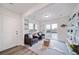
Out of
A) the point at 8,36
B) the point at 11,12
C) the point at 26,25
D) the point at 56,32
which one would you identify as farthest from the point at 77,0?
the point at 26,25

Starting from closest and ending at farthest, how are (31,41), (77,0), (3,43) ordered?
(77,0)
(3,43)
(31,41)

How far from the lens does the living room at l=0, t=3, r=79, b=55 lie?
182 cm

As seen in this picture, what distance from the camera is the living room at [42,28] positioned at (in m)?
1.82

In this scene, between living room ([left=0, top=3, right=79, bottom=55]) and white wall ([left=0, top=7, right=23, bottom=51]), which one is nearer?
living room ([left=0, top=3, right=79, bottom=55])

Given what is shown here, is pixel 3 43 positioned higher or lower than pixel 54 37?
lower

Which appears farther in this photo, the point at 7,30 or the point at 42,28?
the point at 7,30

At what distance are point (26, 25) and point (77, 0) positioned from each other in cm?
303

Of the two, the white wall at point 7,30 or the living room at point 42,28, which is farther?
the white wall at point 7,30

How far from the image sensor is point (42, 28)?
228 centimetres

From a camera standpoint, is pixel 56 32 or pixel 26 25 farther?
pixel 26 25

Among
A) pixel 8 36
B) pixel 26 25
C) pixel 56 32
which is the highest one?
pixel 26 25

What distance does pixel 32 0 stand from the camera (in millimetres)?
1244
